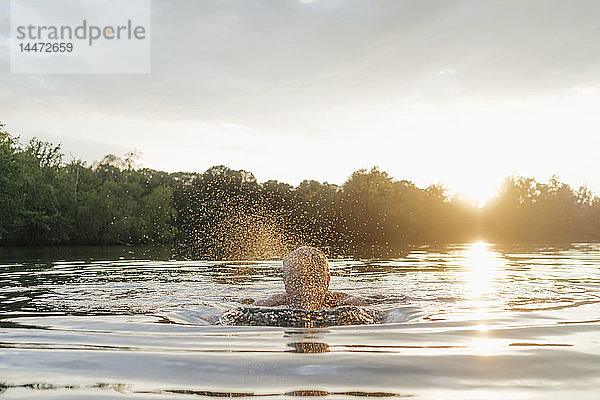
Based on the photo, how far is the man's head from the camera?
21.6ft

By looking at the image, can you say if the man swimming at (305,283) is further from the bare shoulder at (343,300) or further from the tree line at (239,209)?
the tree line at (239,209)

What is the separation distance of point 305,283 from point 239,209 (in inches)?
2454

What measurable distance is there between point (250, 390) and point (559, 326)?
3.75m

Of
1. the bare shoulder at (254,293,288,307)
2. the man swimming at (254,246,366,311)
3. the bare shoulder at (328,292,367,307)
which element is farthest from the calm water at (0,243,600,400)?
the man swimming at (254,246,366,311)

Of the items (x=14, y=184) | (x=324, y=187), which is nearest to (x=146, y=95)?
(x=14, y=184)

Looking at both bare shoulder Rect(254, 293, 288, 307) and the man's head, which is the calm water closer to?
bare shoulder Rect(254, 293, 288, 307)

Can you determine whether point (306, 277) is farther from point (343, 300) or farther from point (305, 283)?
point (343, 300)

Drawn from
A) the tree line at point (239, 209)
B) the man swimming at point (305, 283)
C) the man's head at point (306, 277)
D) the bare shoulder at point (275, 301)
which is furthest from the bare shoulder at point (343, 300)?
the tree line at point (239, 209)

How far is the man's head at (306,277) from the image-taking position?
21.6 ft

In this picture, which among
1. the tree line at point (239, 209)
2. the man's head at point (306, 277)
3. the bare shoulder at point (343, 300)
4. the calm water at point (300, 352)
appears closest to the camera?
the calm water at point (300, 352)

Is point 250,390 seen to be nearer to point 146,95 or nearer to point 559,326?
point 559,326

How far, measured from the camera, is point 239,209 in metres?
68.5

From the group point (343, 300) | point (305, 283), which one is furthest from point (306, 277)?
point (343, 300)

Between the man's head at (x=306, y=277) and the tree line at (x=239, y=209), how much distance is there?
22.8 meters
